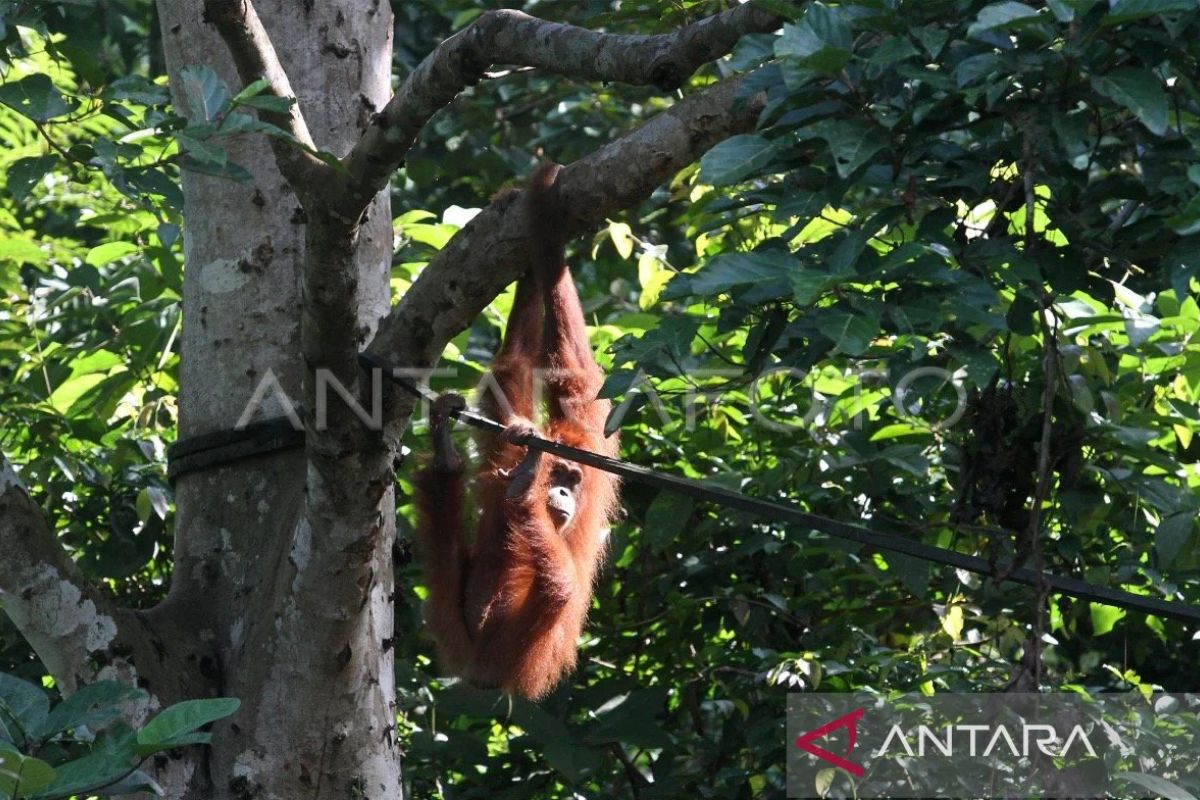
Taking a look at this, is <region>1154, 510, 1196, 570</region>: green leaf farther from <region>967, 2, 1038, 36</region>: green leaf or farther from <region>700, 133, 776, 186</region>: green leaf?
<region>967, 2, 1038, 36</region>: green leaf

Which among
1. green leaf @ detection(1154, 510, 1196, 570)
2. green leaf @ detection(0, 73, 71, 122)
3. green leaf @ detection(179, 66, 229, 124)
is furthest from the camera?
green leaf @ detection(1154, 510, 1196, 570)

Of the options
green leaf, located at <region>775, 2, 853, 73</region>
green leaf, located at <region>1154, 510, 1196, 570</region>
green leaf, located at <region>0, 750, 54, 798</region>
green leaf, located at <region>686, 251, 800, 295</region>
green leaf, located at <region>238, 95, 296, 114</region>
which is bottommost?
green leaf, located at <region>1154, 510, 1196, 570</region>

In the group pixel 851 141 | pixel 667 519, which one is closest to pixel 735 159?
pixel 851 141

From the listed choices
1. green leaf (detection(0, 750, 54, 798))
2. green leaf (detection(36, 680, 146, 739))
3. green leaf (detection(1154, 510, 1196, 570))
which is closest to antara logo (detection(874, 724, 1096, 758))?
green leaf (detection(1154, 510, 1196, 570))

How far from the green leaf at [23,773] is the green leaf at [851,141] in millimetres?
1363

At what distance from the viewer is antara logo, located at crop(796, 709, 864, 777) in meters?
3.65

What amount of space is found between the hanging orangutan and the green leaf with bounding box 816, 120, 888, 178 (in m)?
1.91

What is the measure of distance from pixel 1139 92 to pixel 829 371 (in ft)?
8.26

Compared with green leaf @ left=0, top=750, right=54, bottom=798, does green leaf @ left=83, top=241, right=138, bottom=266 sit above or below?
above

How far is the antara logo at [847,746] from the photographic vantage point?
12.0ft

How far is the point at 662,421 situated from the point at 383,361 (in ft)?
5.14

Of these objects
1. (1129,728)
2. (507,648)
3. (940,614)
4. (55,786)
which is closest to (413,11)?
(507,648)

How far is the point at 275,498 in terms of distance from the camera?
9.80 feet

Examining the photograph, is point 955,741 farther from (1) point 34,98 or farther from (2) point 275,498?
(1) point 34,98
